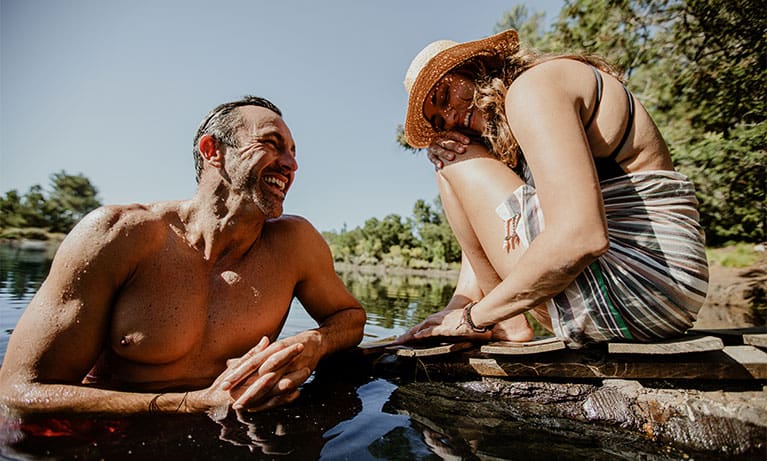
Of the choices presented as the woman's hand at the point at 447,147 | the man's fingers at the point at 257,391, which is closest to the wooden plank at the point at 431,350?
the man's fingers at the point at 257,391

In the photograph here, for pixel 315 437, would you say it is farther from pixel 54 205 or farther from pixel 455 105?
pixel 54 205

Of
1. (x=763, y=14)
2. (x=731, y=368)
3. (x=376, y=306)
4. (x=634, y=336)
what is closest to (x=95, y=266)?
(x=634, y=336)

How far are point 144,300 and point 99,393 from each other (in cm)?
40

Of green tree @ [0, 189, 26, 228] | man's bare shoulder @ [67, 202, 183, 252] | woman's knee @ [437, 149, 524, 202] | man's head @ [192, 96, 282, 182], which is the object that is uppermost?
man's head @ [192, 96, 282, 182]

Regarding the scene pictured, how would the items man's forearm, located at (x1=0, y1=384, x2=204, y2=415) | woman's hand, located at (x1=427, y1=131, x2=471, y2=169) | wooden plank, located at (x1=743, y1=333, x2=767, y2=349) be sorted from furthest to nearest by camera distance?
woman's hand, located at (x1=427, y1=131, x2=471, y2=169) → wooden plank, located at (x1=743, y1=333, x2=767, y2=349) → man's forearm, located at (x1=0, y1=384, x2=204, y2=415)

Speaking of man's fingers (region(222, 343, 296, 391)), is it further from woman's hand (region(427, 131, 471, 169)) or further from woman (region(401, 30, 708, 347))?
woman's hand (region(427, 131, 471, 169))

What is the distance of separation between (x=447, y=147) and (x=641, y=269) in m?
1.09

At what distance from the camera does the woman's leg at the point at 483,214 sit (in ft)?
5.93

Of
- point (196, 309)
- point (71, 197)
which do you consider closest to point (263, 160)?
point (196, 309)

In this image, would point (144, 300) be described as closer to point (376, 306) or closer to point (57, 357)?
point (57, 357)

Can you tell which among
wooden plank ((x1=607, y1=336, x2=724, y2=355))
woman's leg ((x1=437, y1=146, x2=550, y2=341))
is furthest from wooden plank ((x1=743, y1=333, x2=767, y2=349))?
woman's leg ((x1=437, y1=146, x2=550, y2=341))

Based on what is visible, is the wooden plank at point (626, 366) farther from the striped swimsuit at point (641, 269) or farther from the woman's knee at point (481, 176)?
the woman's knee at point (481, 176)

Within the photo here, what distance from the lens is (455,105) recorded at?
2.16m

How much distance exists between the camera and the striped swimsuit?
1.50 m
